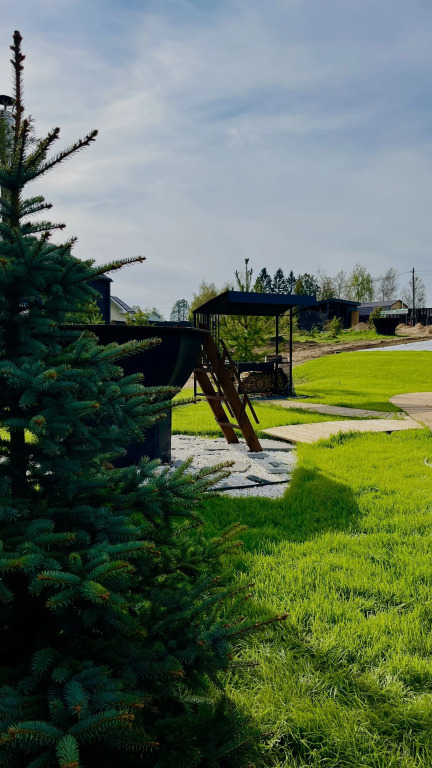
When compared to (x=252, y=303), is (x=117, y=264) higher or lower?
lower

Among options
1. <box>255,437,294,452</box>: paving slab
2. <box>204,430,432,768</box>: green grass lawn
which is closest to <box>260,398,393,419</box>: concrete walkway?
<box>255,437,294,452</box>: paving slab

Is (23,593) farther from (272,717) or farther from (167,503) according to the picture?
(272,717)

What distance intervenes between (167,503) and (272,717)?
91 centimetres

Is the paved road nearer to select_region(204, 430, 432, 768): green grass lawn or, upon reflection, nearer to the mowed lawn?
the mowed lawn

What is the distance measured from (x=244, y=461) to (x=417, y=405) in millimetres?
6528

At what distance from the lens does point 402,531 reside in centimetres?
382

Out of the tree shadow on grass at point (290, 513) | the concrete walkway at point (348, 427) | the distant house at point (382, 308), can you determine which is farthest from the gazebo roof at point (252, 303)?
the distant house at point (382, 308)

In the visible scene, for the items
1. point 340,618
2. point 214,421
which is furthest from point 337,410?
point 340,618

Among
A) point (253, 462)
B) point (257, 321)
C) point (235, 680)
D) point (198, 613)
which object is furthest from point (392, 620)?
point (257, 321)

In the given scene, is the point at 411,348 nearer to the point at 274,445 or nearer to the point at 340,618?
the point at 274,445


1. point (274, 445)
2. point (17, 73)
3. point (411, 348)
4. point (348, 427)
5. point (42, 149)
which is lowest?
point (274, 445)

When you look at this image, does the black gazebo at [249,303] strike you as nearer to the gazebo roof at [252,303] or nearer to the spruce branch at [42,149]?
the gazebo roof at [252,303]

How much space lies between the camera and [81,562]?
140cm

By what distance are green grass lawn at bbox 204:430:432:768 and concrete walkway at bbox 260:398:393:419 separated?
5387 millimetres
